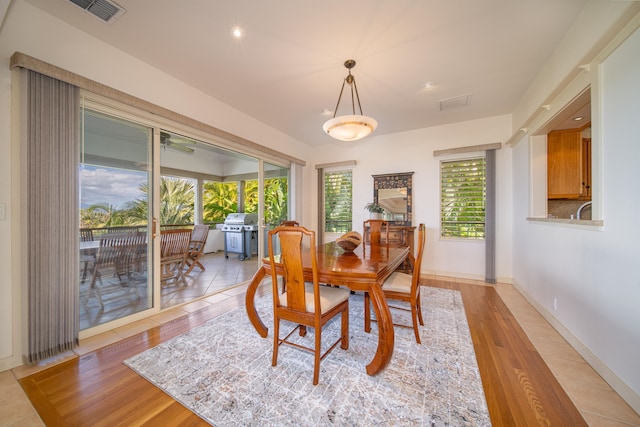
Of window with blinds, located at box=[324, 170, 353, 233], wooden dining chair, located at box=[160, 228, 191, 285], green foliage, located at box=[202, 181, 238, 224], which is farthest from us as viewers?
green foliage, located at box=[202, 181, 238, 224]

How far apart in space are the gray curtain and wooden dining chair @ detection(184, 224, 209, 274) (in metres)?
1.84

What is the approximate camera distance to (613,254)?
1563mm

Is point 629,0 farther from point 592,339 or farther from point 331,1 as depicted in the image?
point 592,339

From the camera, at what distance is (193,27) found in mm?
2012

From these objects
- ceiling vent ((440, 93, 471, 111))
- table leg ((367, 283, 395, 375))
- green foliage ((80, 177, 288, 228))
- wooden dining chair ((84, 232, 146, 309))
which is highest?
ceiling vent ((440, 93, 471, 111))

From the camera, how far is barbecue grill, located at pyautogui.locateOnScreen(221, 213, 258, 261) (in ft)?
17.0

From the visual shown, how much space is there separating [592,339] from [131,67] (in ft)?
15.5

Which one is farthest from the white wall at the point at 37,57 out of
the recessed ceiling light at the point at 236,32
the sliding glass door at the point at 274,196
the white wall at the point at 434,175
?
the white wall at the point at 434,175

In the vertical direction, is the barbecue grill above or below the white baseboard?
above

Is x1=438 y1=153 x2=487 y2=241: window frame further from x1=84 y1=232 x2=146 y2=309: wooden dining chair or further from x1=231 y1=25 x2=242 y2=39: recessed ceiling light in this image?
x1=84 y1=232 x2=146 y2=309: wooden dining chair

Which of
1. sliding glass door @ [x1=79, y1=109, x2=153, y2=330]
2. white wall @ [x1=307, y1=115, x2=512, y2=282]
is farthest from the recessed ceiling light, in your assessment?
white wall @ [x1=307, y1=115, x2=512, y2=282]

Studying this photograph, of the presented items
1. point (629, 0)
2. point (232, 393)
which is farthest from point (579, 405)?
point (629, 0)

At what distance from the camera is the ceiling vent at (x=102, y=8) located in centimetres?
176

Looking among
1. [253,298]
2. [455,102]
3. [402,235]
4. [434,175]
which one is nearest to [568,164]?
[455,102]
